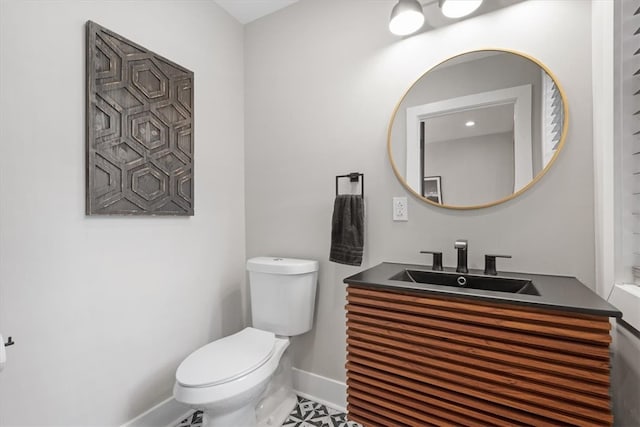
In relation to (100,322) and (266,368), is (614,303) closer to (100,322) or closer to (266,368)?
(266,368)

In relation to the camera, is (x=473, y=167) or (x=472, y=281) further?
(x=473, y=167)

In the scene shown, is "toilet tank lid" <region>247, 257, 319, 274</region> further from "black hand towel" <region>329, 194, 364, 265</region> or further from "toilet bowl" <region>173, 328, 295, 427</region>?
"toilet bowl" <region>173, 328, 295, 427</region>

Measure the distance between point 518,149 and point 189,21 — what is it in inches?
76.1

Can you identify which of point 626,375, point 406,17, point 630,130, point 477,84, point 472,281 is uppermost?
point 406,17

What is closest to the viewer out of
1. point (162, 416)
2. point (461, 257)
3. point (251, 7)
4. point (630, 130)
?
point (630, 130)

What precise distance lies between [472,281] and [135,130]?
174 centimetres

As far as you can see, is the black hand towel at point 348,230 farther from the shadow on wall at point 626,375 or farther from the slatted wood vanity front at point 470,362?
the shadow on wall at point 626,375

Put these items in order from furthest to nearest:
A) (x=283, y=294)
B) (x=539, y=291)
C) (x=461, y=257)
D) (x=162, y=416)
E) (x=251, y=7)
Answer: (x=251, y=7) < (x=283, y=294) < (x=162, y=416) < (x=461, y=257) < (x=539, y=291)

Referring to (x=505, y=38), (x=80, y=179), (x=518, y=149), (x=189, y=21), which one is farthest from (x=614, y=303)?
(x=189, y=21)

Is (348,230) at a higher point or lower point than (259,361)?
higher

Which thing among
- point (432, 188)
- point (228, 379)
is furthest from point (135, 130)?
point (432, 188)

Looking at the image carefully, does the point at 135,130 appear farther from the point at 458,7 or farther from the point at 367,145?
the point at 458,7

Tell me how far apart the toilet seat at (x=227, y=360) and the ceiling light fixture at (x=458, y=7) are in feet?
6.05

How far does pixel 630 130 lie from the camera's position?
98 cm
